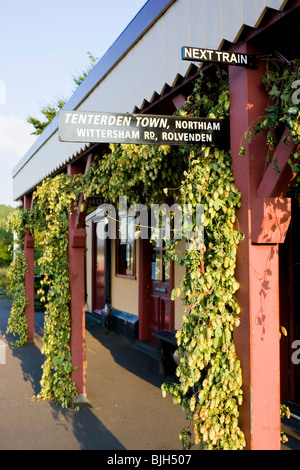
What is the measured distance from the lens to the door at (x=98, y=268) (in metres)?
12.9

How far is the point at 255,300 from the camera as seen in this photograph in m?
3.04

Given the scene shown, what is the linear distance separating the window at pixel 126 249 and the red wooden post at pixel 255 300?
722 centimetres

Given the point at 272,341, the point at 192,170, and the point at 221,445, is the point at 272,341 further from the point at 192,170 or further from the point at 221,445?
the point at 192,170

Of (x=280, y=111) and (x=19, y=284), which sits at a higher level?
(x=280, y=111)

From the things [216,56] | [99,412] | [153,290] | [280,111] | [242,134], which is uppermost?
[216,56]

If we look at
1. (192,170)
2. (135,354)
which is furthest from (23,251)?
(192,170)

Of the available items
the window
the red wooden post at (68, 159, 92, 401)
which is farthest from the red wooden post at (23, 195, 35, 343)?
the red wooden post at (68, 159, 92, 401)

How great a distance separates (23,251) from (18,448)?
6342 mm

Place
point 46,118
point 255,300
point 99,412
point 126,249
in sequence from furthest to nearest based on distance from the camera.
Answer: point 46,118 → point 126,249 → point 99,412 → point 255,300

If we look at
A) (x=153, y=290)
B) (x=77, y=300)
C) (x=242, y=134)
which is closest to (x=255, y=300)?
(x=242, y=134)

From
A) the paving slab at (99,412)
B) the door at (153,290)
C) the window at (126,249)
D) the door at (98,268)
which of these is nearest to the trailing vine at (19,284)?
the paving slab at (99,412)

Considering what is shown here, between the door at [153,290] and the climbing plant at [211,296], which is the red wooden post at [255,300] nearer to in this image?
the climbing plant at [211,296]

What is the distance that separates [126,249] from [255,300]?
8089 mm

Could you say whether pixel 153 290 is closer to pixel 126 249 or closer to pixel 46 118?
pixel 126 249
